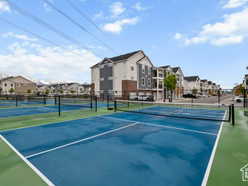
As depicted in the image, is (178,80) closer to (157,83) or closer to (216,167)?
(157,83)

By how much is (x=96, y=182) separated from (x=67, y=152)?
2026 mm

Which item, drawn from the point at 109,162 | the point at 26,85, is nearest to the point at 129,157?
the point at 109,162

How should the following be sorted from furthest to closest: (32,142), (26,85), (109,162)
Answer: (26,85) → (32,142) → (109,162)

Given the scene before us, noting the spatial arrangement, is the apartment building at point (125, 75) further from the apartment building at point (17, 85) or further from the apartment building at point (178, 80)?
the apartment building at point (17, 85)

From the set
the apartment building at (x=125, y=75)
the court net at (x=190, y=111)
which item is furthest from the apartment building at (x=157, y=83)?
the court net at (x=190, y=111)

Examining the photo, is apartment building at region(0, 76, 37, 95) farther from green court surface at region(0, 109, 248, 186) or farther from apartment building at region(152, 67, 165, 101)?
green court surface at region(0, 109, 248, 186)

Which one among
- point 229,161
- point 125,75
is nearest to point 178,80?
point 125,75

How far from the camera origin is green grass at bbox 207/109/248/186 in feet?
10.2

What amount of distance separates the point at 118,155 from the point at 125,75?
2914cm

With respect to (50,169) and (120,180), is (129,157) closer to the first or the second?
(120,180)

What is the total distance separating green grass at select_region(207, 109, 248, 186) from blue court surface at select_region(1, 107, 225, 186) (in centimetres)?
27

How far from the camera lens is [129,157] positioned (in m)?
4.32

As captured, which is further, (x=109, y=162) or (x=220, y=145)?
(x=220, y=145)

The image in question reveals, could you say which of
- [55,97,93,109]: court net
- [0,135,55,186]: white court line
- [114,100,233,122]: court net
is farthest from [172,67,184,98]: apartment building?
[0,135,55,186]: white court line
